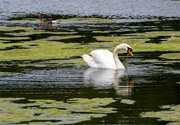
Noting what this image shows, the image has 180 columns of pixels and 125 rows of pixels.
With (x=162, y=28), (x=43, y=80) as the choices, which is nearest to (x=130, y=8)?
(x=162, y=28)

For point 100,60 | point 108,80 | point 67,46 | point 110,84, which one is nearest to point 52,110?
point 110,84

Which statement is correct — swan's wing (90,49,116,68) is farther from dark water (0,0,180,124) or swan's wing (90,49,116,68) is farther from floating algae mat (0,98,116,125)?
floating algae mat (0,98,116,125)

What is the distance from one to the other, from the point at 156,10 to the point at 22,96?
35.4 meters

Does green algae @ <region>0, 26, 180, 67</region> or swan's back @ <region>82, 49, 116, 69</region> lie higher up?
green algae @ <region>0, 26, 180, 67</region>

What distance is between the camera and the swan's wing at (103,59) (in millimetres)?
17594

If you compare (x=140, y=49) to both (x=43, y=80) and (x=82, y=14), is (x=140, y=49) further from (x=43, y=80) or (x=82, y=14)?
(x=82, y=14)

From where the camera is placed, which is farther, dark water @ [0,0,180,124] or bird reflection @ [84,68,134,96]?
bird reflection @ [84,68,134,96]

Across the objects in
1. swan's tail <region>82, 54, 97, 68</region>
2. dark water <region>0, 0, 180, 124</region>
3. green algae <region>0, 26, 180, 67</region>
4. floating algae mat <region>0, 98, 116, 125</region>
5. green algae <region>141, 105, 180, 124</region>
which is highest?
green algae <region>0, 26, 180, 67</region>

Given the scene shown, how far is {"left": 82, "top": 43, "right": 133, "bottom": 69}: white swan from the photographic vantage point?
17.5 metres

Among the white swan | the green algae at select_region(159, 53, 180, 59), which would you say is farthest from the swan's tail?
the green algae at select_region(159, 53, 180, 59)

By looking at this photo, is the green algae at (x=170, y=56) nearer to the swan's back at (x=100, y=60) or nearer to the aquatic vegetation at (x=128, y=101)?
the swan's back at (x=100, y=60)

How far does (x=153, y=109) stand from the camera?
1059 cm

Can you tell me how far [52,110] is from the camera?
10.6 meters

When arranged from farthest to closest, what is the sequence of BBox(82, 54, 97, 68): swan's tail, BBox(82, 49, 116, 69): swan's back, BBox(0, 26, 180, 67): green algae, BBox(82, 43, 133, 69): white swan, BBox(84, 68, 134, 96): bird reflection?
1. BBox(0, 26, 180, 67): green algae
2. BBox(82, 54, 97, 68): swan's tail
3. BBox(82, 49, 116, 69): swan's back
4. BBox(82, 43, 133, 69): white swan
5. BBox(84, 68, 134, 96): bird reflection
